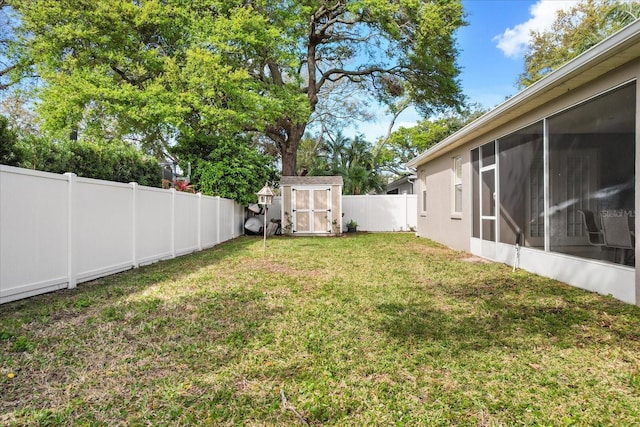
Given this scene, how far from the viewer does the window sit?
9.62m

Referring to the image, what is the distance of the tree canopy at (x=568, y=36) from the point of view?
16609 mm

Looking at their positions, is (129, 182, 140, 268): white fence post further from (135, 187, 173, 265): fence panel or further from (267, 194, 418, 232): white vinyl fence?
(267, 194, 418, 232): white vinyl fence

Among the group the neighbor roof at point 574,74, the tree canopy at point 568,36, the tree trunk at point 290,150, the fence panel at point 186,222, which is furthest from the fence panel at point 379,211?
the neighbor roof at point 574,74

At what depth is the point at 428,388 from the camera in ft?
7.58

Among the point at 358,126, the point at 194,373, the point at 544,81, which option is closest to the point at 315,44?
the point at 358,126

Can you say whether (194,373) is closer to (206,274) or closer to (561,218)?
(206,274)

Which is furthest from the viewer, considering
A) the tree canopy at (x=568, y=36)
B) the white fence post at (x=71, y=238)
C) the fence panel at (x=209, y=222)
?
the tree canopy at (x=568, y=36)

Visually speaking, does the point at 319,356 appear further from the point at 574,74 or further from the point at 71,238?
the point at 574,74

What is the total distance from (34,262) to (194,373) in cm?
293

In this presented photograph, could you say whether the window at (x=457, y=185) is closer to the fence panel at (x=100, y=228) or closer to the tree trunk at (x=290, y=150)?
the fence panel at (x=100, y=228)

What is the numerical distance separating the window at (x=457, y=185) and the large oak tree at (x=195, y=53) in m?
7.15

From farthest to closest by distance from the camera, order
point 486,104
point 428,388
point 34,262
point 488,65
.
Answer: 1. point 486,104
2. point 488,65
3. point 34,262
4. point 428,388

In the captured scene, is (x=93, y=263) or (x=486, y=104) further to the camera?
(x=486, y=104)

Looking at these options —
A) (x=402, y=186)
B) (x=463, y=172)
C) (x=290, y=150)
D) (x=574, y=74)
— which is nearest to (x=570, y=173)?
(x=574, y=74)
